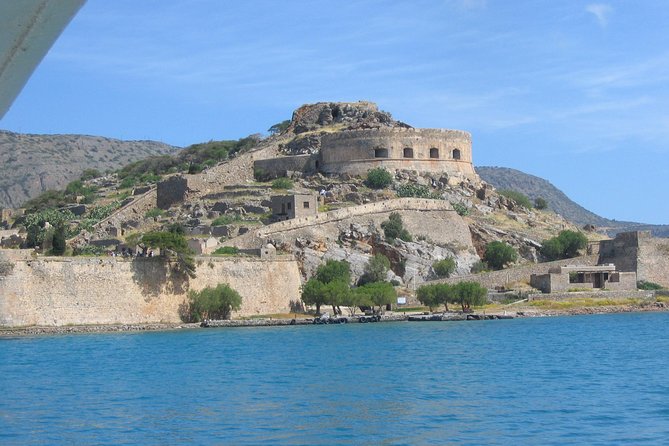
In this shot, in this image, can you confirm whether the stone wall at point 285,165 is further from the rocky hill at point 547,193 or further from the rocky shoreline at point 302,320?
the rocky hill at point 547,193

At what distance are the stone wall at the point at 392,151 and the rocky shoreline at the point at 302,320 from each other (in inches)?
495

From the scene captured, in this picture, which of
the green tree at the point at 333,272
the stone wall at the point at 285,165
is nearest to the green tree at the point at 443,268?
the green tree at the point at 333,272

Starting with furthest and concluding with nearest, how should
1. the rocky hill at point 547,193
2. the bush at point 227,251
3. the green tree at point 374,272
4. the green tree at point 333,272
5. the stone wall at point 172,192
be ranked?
the rocky hill at point 547,193, the stone wall at point 172,192, the green tree at point 374,272, the green tree at point 333,272, the bush at point 227,251

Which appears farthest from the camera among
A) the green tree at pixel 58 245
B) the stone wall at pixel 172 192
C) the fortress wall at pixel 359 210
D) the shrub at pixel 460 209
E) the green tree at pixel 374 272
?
the shrub at pixel 460 209

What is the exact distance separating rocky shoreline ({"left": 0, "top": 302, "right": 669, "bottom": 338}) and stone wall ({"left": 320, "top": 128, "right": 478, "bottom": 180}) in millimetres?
12566

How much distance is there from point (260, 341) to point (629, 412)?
18447mm

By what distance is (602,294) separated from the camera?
4791 cm

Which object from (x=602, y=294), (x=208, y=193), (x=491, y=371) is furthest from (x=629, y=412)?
(x=208, y=193)

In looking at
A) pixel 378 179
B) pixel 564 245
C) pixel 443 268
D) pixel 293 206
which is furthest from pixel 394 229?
pixel 564 245

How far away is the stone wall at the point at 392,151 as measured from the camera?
54.5 metres

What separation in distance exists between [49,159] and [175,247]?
7920 centimetres

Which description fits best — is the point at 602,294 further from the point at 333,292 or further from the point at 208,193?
the point at 208,193

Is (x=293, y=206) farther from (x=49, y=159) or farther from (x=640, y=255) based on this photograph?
(x=49, y=159)

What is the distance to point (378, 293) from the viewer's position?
42062mm
